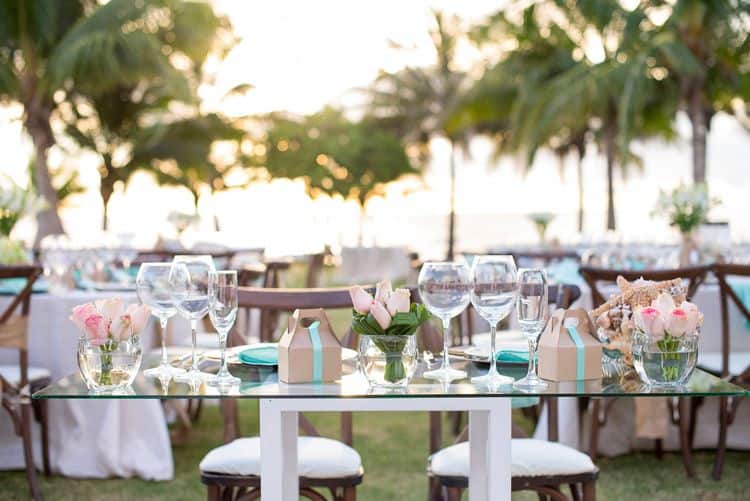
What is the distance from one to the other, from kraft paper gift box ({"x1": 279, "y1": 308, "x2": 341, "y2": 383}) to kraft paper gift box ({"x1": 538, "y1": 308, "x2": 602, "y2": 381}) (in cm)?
41

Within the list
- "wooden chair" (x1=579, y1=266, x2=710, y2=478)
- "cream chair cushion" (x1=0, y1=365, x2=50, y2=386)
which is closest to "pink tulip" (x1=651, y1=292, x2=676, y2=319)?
"wooden chair" (x1=579, y1=266, x2=710, y2=478)

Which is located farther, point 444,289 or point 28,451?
point 28,451

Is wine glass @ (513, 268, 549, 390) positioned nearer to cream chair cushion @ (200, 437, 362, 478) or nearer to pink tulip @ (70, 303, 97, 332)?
cream chair cushion @ (200, 437, 362, 478)

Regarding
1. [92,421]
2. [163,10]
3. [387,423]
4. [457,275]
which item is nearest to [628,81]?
[163,10]

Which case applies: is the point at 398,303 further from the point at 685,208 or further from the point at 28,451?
the point at 685,208

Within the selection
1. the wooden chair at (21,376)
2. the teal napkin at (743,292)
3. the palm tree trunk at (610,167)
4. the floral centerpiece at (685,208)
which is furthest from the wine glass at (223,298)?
the palm tree trunk at (610,167)

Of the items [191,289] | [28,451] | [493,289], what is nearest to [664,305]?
[493,289]

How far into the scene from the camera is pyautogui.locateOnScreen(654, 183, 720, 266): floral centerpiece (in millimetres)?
5957

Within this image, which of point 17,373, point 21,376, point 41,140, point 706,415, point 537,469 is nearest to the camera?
point 537,469

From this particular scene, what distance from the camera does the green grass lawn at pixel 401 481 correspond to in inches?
152

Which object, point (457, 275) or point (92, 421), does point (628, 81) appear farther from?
point (457, 275)

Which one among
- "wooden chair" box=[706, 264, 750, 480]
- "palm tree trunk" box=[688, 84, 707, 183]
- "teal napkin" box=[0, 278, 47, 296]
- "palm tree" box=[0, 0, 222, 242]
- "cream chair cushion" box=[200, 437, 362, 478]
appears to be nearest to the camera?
"cream chair cushion" box=[200, 437, 362, 478]

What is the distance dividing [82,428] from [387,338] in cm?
258

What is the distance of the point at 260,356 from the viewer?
2205 mm
